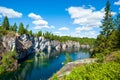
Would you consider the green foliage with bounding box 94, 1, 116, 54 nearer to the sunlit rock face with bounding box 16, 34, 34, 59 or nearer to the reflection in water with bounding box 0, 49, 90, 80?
the reflection in water with bounding box 0, 49, 90, 80

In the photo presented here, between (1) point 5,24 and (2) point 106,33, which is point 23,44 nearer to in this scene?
(1) point 5,24

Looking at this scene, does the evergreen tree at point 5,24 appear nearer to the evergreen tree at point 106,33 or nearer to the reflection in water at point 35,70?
the reflection in water at point 35,70

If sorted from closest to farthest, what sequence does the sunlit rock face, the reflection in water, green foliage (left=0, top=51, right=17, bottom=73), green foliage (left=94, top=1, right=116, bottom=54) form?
green foliage (left=94, top=1, right=116, bottom=54) < the reflection in water < green foliage (left=0, top=51, right=17, bottom=73) < the sunlit rock face

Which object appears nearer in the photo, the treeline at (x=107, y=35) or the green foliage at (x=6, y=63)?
the treeline at (x=107, y=35)

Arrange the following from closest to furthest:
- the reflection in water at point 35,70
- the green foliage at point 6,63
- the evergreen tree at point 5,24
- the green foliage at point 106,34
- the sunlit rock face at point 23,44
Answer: the green foliage at point 106,34
the reflection in water at point 35,70
the green foliage at point 6,63
the sunlit rock face at point 23,44
the evergreen tree at point 5,24

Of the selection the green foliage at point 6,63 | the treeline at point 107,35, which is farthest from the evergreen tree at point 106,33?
the green foliage at point 6,63

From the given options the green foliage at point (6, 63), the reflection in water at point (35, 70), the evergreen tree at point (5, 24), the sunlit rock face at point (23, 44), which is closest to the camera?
the reflection in water at point (35, 70)

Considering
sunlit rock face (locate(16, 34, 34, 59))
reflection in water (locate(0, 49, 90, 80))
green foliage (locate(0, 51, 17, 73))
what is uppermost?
sunlit rock face (locate(16, 34, 34, 59))

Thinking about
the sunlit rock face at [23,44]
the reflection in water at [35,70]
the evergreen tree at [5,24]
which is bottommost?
the reflection in water at [35,70]

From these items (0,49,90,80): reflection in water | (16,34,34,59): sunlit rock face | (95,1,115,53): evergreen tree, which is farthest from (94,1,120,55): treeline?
(16,34,34,59): sunlit rock face

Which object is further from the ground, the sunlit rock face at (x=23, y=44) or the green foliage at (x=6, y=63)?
the sunlit rock face at (x=23, y=44)

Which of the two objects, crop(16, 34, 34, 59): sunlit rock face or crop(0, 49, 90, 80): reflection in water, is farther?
crop(16, 34, 34, 59): sunlit rock face

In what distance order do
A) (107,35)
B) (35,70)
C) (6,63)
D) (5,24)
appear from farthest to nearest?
(5,24) < (6,63) < (35,70) < (107,35)

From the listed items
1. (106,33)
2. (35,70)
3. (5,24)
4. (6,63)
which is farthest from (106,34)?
(5,24)
